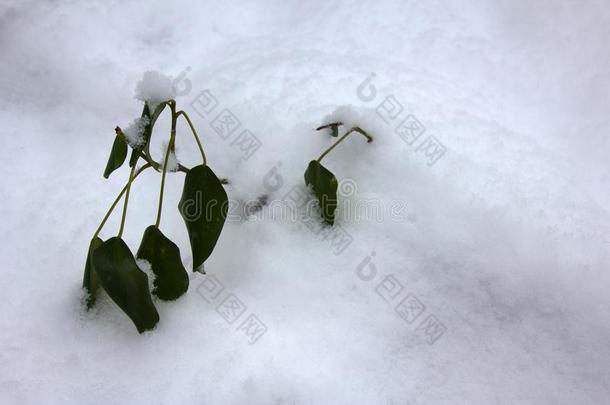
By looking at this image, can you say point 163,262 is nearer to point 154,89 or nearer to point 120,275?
point 120,275

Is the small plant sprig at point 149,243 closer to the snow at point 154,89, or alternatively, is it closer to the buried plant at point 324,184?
the snow at point 154,89

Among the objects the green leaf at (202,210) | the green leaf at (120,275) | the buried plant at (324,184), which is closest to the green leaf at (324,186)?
the buried plant at (324,184)

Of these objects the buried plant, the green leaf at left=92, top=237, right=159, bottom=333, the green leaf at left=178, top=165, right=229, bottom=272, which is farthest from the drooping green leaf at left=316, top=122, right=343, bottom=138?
the green leaf at left=92, top=237, right=159, bottom=333

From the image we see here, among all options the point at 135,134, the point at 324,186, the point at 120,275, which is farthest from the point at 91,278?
the point at 324,186

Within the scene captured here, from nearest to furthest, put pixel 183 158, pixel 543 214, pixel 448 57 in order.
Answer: pixel 543 214
pixel 183 158
pixel 448 57

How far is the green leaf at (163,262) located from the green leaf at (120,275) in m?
0.04

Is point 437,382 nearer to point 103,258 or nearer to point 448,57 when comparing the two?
point 103,258

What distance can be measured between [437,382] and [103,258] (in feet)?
1.41

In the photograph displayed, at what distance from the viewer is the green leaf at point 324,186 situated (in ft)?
2.36

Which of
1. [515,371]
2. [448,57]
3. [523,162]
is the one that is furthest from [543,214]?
[448,57]

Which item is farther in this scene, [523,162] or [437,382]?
[523,162]

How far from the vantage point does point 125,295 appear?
61 centimetres

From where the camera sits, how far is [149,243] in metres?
0.65

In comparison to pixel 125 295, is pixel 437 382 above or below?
above
